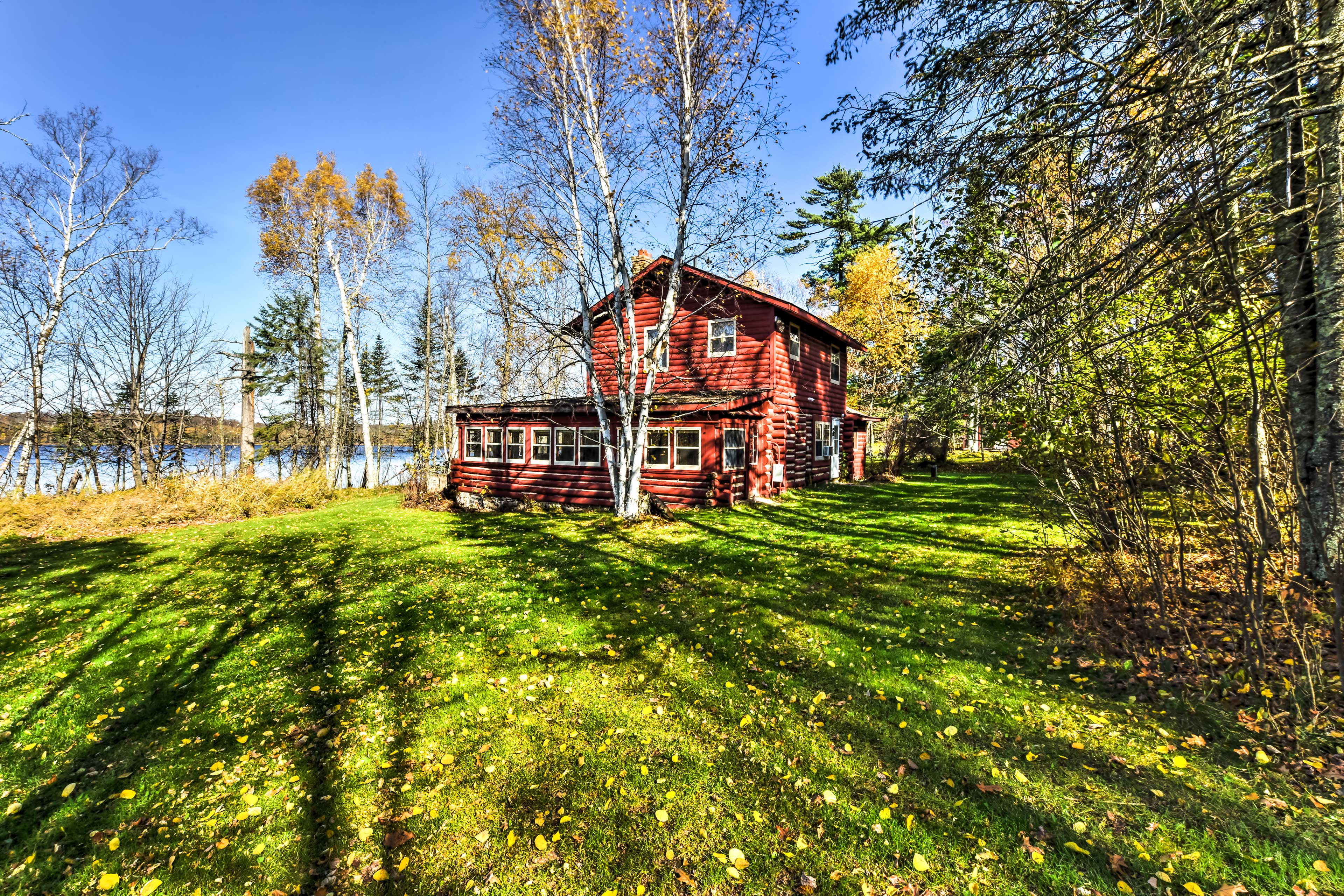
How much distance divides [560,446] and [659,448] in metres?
3.77

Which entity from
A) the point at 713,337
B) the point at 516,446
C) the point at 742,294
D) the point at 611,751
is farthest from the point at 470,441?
the point at 611,751

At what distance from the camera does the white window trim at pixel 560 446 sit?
→ 16219mm

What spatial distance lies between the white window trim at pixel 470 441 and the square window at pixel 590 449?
4.60 metres

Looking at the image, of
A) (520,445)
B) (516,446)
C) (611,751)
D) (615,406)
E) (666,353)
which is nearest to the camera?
(611,751)

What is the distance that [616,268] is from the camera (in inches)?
503

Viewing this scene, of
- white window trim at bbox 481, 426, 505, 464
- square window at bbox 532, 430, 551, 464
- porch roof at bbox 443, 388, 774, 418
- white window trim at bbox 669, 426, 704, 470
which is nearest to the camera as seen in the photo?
porch roof at bbox 443, 388, 774, 418

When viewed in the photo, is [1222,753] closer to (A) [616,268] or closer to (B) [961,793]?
(B) [961,793]

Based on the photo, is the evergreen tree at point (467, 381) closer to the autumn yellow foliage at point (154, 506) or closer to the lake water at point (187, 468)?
the lake water at point (187, 468)

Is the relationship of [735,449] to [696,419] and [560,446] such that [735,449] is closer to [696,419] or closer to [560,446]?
[696,419]

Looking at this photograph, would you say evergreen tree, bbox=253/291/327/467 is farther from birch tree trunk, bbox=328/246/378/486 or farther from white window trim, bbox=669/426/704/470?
white window trim, bbox=669/426/704/470

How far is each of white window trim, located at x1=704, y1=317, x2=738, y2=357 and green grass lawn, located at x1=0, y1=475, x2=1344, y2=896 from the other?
10.2 metres

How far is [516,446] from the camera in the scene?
58.0ft

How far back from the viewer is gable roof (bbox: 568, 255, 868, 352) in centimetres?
1405

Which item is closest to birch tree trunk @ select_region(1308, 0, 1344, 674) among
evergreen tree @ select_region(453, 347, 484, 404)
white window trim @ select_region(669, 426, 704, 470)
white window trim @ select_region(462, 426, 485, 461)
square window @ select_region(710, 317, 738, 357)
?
white window trim @ select_region(669, 426, 704, 470)
